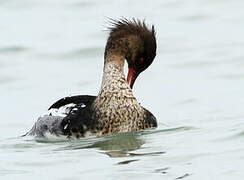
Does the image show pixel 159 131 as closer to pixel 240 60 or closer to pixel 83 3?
pixel 240 60

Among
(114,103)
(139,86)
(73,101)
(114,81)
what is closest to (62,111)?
(73,101)

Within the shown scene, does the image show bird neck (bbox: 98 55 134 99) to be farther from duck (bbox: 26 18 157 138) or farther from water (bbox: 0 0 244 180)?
water (bbox: 0 0 244 180)

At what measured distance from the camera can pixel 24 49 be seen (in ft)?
61.1

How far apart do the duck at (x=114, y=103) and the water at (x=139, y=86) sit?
0.43 feet

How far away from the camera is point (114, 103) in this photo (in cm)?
1190

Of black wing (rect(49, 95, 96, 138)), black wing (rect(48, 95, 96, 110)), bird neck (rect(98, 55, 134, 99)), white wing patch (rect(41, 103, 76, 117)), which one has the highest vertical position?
bird neck (rect(98, 55, 134, 99))

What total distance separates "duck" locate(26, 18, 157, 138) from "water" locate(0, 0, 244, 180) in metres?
0.13

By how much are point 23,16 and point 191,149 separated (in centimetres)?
1021

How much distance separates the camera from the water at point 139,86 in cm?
1031

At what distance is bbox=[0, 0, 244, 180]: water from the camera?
10312 mm

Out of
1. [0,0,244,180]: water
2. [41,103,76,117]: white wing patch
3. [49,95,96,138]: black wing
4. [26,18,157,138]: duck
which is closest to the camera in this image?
[0,0,244,180]: water

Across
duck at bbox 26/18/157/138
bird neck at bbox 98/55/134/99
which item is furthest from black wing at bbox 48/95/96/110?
bird neck at bbox 98/55/134/99

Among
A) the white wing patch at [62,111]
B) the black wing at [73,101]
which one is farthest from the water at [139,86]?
the black wing at [73,101]

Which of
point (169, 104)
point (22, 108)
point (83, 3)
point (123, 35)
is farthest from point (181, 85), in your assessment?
point (83, 3)
